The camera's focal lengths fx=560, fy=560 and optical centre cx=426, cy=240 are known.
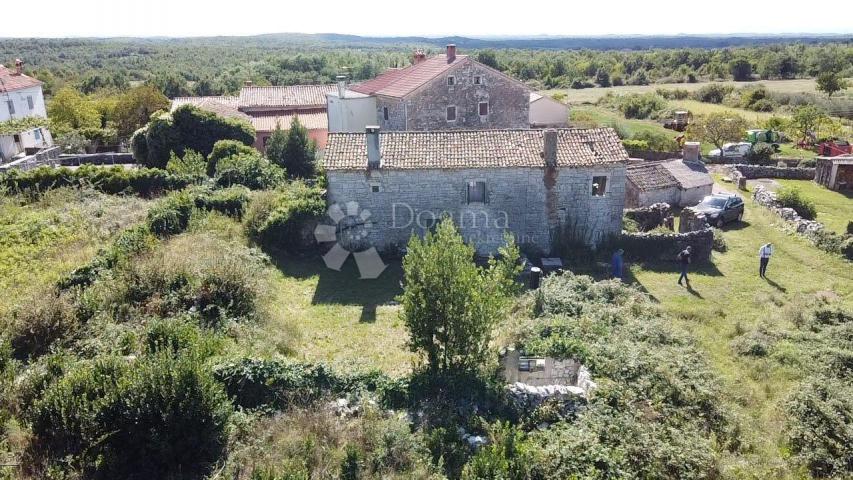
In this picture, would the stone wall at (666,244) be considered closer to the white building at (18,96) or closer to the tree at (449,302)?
the tree at (449,302)

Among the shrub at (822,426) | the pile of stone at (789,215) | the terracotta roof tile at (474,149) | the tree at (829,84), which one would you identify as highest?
the tree at (829,84)

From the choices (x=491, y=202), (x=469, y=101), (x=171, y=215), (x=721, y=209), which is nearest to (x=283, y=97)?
(x=469, y=101)

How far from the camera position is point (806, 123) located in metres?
44.4

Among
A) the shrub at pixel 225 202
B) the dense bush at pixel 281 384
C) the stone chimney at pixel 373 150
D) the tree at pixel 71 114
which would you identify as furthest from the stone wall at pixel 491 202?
the tree at pixel 71 114

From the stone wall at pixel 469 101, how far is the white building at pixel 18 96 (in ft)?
111

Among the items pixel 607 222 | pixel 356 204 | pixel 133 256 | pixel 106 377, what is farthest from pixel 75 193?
pixel 607 222

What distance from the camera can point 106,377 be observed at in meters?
10.5

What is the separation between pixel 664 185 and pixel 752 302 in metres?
11.2

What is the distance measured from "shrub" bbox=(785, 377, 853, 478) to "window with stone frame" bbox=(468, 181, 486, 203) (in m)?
12.8

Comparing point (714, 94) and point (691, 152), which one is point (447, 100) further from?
point (714, 94)

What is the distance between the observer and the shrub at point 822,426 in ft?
34.4

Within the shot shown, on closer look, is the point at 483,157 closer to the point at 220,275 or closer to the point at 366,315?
the point at 366,315

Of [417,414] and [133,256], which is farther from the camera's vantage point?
[133,256]

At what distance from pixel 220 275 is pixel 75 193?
1370 centimetres
